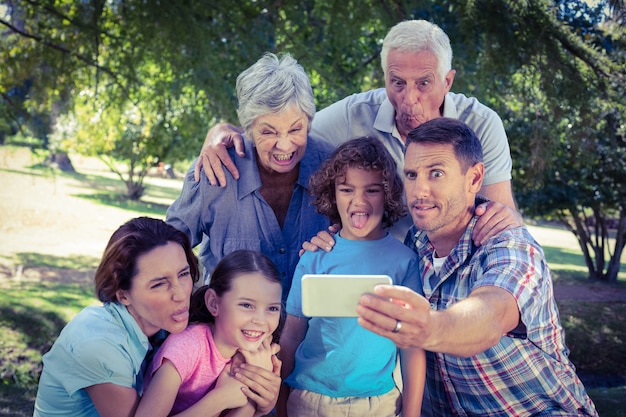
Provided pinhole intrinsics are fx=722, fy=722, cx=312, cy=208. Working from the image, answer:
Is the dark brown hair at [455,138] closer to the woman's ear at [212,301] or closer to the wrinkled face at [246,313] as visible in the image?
the wrinkled face at [246,313]

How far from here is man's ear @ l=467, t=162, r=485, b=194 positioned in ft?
10.00

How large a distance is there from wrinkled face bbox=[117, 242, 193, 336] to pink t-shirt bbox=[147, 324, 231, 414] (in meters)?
0.06

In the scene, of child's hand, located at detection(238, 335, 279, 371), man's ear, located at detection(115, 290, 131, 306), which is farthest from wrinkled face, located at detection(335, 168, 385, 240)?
man's ear, located at detection(115, 290, 131, 306)

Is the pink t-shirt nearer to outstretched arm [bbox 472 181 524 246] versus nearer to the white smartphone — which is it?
the white smartphone

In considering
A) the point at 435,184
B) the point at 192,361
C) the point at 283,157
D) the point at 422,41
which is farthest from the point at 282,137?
the point at 192,361

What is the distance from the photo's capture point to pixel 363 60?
27.1 feet

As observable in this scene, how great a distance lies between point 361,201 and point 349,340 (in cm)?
58

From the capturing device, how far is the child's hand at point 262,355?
9.38ft

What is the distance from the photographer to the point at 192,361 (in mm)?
2787

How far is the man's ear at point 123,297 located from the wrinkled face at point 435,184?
1201 mm

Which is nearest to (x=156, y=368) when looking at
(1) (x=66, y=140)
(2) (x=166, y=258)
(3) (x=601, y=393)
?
(2) (x=166, y=258)

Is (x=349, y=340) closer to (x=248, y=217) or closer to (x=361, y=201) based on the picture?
(x=361, y=201)

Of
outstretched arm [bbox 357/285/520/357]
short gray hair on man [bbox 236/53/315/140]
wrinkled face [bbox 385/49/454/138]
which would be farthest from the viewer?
wrinkled face [bbox 385/49/454/138]

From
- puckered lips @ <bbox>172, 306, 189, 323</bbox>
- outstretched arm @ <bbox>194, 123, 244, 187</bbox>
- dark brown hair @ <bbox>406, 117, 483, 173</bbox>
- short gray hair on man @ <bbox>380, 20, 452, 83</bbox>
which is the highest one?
short gray hair on man @ <bbox>380, 20, 452, 83</bbox>
